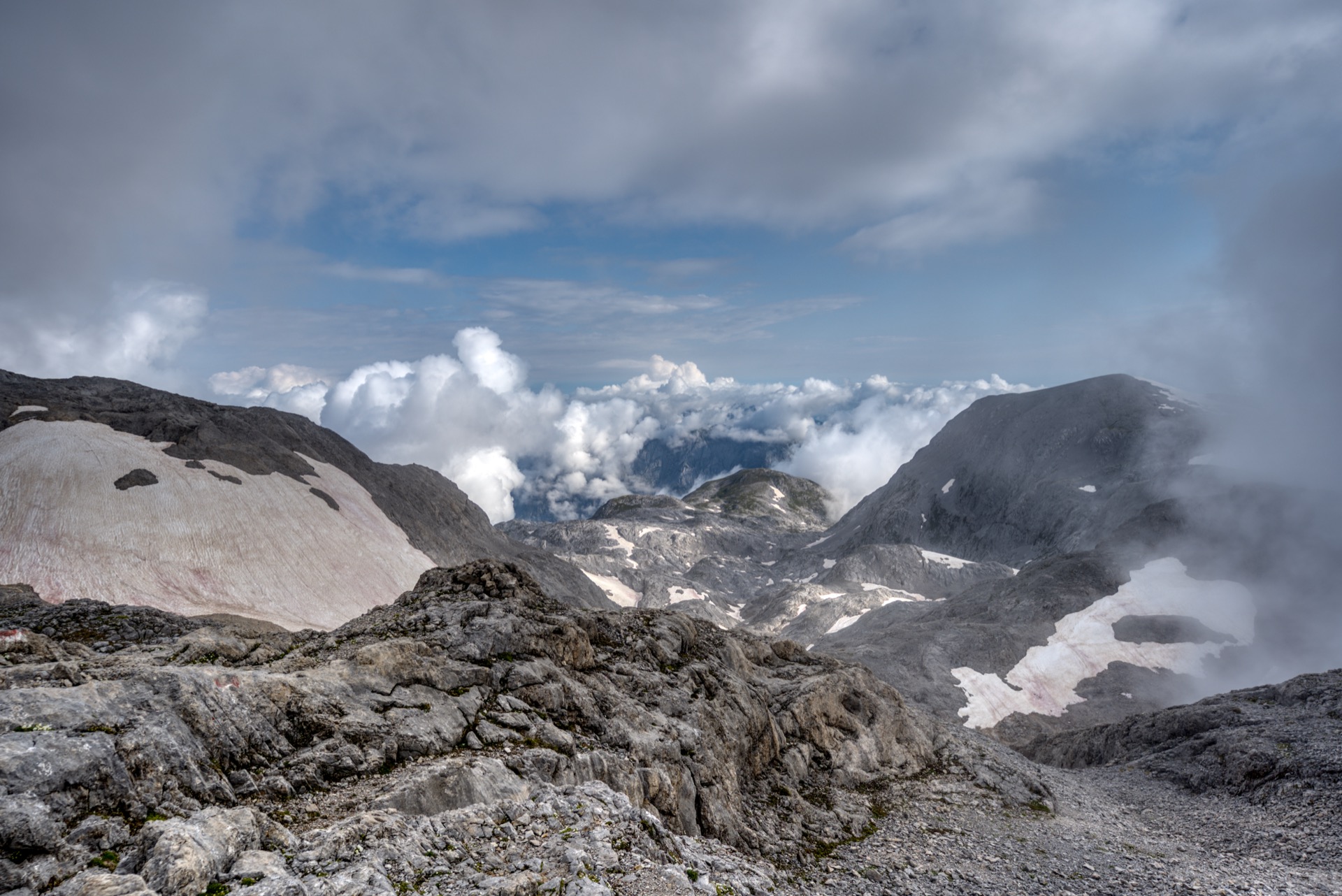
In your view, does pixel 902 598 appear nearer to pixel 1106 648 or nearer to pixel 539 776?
pixel 1106 648

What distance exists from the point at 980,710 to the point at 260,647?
318ft

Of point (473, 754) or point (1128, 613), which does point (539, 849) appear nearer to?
point (473, 754)

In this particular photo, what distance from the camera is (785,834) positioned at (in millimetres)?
29844

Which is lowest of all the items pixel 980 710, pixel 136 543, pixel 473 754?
pixel 980 710

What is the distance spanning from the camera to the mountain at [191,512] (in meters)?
60.8

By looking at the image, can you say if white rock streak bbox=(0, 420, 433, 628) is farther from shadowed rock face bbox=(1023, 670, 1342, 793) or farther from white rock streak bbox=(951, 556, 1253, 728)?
white rock streak bbox=(951, 556, 1253, 728)

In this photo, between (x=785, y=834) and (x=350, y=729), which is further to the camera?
(x=785, y=834)

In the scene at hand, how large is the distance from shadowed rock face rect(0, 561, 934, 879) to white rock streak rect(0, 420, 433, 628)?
54.7ft

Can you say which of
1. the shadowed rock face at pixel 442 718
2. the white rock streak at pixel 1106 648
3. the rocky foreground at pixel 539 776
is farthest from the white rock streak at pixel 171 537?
the white rock streak at pixel 1106 648

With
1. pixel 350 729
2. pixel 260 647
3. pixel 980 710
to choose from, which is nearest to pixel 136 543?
pixel 260 647

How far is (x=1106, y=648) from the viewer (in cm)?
10731

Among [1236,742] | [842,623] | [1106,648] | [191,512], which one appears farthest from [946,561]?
[191,512]

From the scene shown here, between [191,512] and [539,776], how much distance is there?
72.5 m

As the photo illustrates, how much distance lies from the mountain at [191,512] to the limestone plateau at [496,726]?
0.47 metres
